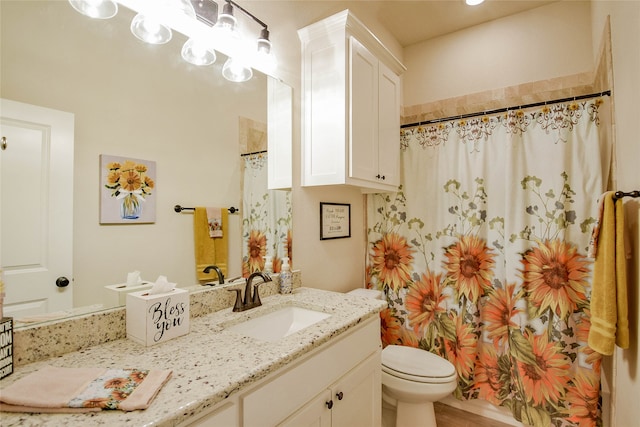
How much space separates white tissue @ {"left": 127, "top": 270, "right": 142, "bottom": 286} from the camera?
107 centimetres

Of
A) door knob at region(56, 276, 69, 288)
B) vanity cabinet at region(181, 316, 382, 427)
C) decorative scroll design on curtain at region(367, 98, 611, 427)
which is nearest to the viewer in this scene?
vanity cabinet at region(181, 316, 382, 427)

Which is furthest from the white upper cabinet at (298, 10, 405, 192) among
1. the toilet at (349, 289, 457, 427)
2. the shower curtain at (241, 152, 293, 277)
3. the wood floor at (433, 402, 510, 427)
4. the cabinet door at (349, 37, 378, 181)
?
the wood floor at (433, 402, 510, 427)

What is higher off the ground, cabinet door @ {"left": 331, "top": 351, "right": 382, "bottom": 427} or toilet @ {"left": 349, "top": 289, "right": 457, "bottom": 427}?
cabinet door @ {"left": 331, "top": 351, "right": 382, "bottom": 427}

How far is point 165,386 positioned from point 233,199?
0.86m

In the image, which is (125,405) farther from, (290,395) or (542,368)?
(542,368)

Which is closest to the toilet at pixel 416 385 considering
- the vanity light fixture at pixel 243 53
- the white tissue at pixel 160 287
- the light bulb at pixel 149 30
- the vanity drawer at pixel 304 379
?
the vanity drawer at pixel 304 379

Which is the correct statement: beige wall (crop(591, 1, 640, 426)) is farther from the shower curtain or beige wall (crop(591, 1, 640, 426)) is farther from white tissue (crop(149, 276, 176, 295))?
white tissue (crop(149, 276, 176, 295))

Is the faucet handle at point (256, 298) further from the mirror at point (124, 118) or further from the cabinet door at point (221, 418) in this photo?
the cabinet door at point (221, 418)

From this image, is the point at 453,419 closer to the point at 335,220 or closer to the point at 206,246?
the point at 335,220

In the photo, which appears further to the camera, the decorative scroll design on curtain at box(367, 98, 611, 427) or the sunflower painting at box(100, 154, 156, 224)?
the decorative scroll design on curtain at box(367, 98, 611, 427)

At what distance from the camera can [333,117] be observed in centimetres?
169

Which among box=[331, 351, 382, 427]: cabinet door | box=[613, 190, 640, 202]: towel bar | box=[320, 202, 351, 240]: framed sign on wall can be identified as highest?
box=[613, 190, 640, 202]: towel bar

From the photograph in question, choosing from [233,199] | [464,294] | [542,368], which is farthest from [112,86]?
[542,368]

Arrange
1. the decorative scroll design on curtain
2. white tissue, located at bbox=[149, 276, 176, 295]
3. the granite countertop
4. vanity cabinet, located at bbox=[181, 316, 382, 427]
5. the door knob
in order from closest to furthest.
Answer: the granite countertop < vanity cabinet, located at bbox=[181, 316, 382, 427] < the door knob < white tissue, located at bbox=[149, 276, 176, 295] < the decorative scroll design on curtain
